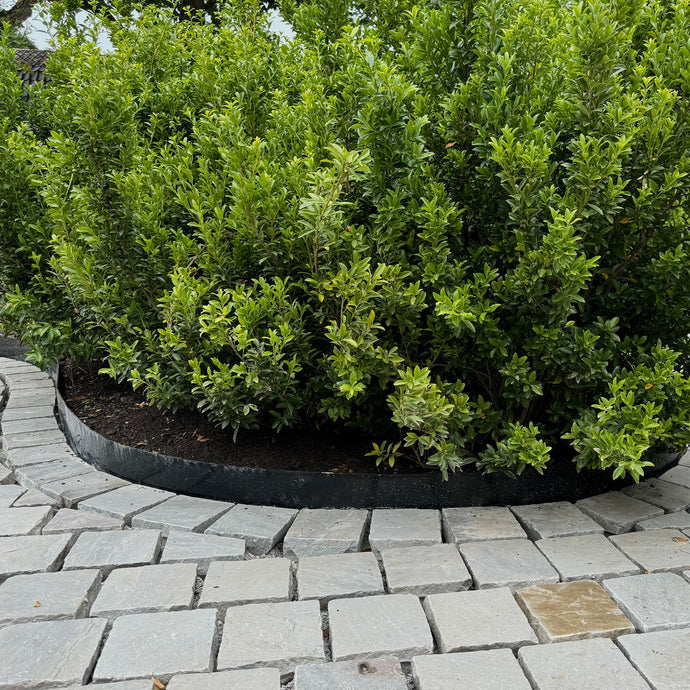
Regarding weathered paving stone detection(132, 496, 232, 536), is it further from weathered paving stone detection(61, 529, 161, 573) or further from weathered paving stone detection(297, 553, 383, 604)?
weathered paving stone detection(297, 553, 383, 604)

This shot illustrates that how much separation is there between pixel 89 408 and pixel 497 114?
9.13 feet

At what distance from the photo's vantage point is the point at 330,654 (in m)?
1.95

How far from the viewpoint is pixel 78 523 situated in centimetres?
273

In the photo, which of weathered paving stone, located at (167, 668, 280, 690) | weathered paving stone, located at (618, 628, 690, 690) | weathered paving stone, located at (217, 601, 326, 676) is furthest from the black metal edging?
weathered paving stone, located at (167, 668, 280, 690)

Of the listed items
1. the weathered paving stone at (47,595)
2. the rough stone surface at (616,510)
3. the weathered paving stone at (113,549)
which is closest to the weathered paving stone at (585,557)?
the rough stone surface at (616,510)

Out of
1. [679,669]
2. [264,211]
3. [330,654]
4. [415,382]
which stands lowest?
[330,654]

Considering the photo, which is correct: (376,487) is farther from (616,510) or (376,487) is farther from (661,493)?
(661,493)

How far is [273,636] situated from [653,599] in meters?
1.23

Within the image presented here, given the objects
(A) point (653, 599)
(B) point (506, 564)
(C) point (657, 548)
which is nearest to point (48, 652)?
(B) point (506, 564)

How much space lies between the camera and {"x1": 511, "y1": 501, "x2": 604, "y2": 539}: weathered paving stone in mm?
2566

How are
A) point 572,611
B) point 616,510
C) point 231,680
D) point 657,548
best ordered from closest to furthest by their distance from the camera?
1. point 231,680
2. point 572,611
3. point 657,548
4. point 616,510

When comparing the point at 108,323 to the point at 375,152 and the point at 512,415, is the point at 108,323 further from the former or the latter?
the point at 512,415

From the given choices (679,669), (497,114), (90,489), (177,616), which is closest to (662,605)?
(679,669)

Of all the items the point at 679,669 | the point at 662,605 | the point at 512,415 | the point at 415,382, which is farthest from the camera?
the point at 512,415
